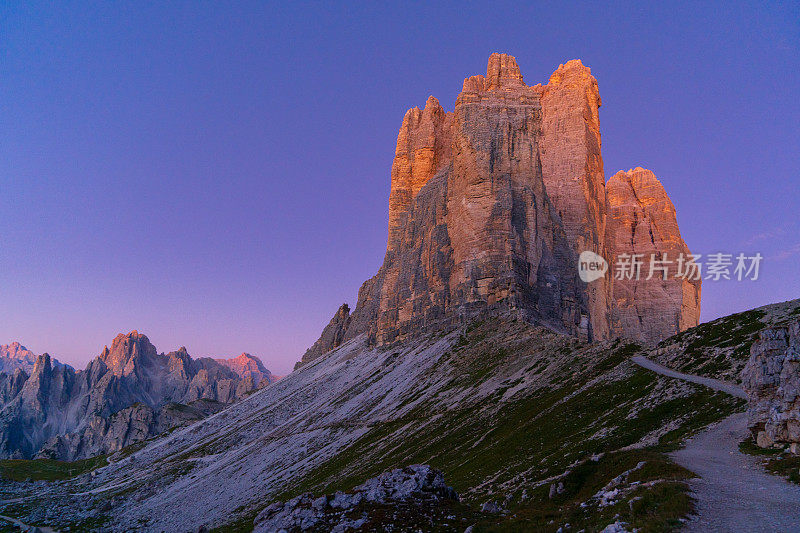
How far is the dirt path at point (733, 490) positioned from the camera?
16.4 metres

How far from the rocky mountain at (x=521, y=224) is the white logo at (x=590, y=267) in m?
1.96

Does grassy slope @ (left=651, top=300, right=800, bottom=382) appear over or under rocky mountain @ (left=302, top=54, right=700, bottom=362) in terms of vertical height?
under

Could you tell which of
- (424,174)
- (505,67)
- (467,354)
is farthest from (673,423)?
(424,174)

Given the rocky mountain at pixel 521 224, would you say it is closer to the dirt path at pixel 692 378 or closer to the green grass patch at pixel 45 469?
the dirt path at pixel 692 378

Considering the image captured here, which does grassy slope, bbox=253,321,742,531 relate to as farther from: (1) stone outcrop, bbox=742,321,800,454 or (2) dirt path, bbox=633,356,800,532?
(1) stone outcrop, bbox=742,321,800,454

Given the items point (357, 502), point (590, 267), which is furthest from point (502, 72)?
point (357, 502)

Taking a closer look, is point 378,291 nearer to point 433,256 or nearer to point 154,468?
point 433,256

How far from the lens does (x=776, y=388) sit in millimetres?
25969

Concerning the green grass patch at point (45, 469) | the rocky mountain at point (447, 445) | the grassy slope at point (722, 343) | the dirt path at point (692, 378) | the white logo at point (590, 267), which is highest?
the white logo at point (590, 267)

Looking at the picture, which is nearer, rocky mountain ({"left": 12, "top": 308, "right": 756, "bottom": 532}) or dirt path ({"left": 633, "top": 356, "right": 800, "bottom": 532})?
dirt path ({"left": 633, "top": 356, "right": 800, "bottom": 532})

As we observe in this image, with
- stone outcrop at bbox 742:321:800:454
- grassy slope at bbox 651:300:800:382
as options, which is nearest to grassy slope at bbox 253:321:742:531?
grassy slope at bbox 651:300:800:382

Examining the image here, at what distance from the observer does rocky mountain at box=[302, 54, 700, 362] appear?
125875 millimetres

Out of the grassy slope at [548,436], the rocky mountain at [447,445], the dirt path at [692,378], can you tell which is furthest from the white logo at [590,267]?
the dirt path at [692,378]

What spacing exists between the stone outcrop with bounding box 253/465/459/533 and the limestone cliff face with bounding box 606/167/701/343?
143 meters
